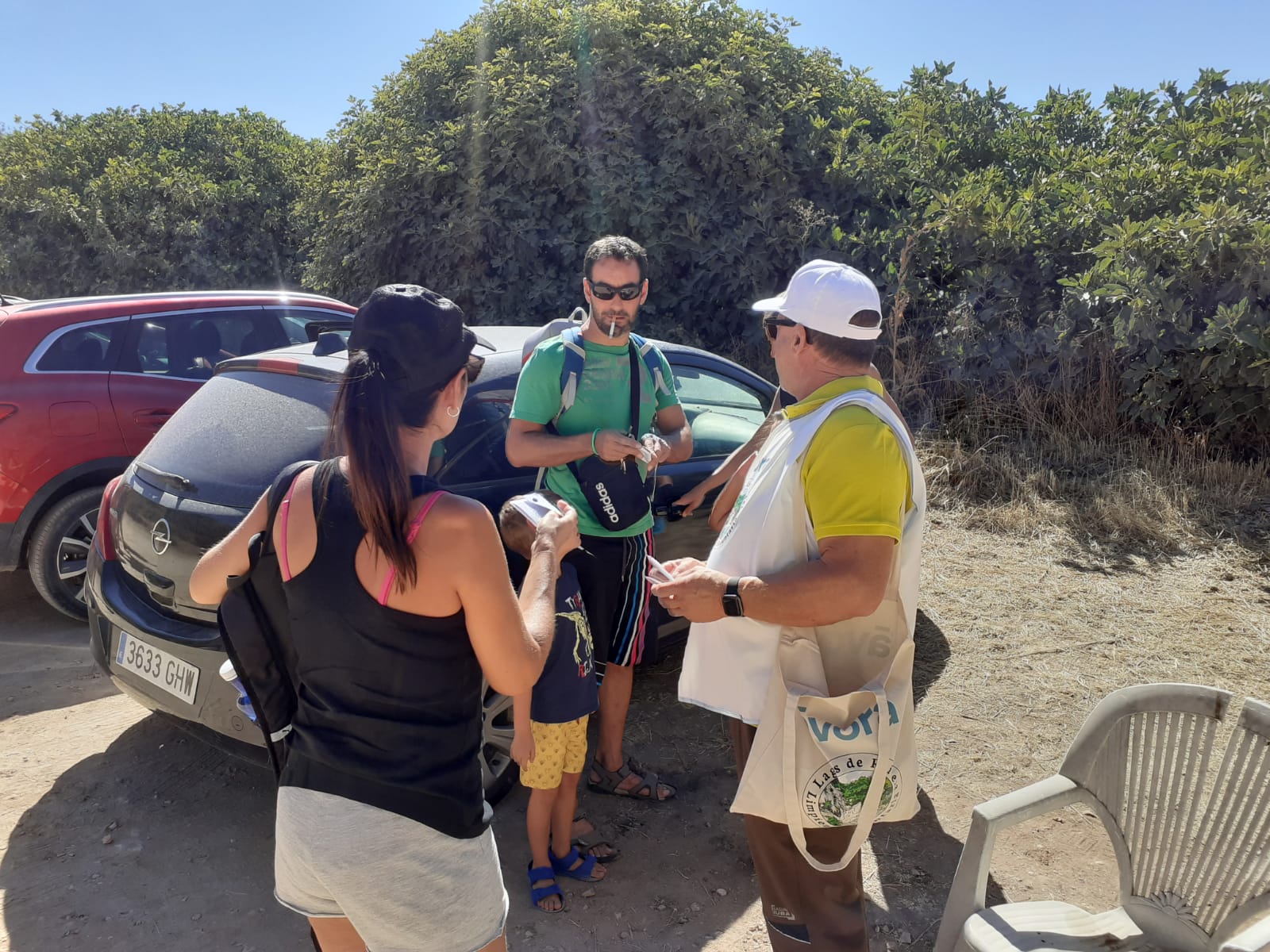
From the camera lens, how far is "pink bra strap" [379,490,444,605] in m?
1.45

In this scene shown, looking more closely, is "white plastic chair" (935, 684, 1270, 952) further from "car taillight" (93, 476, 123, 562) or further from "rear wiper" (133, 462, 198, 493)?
"car taillight" (93, 476, 123, 562)

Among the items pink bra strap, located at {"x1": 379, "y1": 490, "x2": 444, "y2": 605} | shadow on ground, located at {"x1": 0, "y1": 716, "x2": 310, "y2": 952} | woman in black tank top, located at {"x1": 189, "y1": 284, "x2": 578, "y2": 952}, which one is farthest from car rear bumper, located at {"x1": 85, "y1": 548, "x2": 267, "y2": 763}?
pink bra strap, located at {"x1": 379, "y1": 490, "x2": 444, "y2": 605}

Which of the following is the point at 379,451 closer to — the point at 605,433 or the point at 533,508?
the point at 533,508

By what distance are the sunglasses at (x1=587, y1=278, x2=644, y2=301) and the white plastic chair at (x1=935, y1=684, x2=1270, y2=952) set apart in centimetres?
178

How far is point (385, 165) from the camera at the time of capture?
28.1 feet

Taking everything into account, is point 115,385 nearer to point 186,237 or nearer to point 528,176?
point 528,176

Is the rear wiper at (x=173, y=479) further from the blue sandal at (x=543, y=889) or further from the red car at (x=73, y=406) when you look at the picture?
the red car at (x=73, y=406)

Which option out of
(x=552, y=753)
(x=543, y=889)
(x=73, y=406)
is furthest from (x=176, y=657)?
(x=73, y=406)

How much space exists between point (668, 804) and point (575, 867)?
52 cm

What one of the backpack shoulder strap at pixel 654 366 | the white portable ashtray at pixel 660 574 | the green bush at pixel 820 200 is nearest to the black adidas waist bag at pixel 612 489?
the backpack shoulder strap at pixel 654 366

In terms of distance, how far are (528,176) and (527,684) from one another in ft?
24.1

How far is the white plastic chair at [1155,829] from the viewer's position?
198 centimetres

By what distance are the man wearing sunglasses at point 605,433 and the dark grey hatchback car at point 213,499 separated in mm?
298

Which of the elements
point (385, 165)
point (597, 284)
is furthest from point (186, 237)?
point (597, 284)
